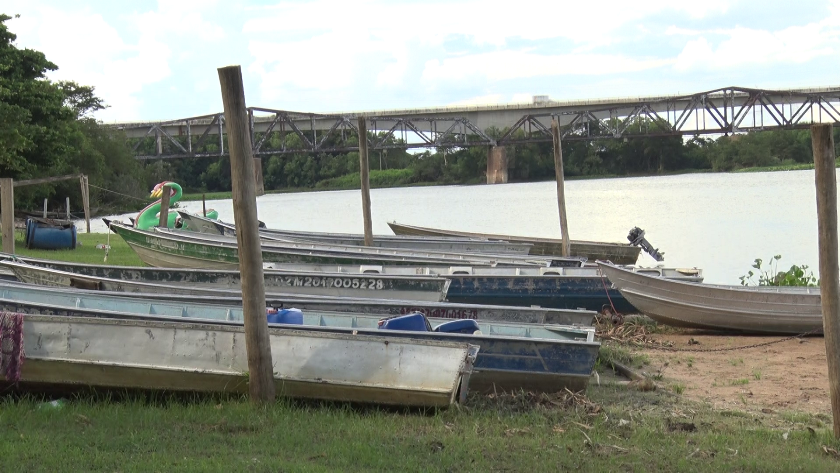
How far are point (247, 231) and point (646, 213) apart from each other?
4845 centimetres

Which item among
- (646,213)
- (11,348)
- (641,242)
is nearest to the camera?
(11,348)

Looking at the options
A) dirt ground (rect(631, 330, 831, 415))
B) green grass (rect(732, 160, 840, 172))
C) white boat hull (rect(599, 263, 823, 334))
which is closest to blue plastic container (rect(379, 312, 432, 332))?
dirt ground (rect(631, 330, 831, 415))

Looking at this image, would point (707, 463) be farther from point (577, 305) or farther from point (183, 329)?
point (577, 305)

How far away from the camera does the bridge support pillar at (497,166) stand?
9388 centimetres

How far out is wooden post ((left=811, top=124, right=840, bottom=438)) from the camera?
8219mm

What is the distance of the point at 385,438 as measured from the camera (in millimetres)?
7723

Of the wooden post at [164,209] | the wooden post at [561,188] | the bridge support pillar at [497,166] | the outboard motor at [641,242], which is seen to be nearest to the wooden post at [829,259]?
the wooden post at [561,188]

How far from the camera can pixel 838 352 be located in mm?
8242

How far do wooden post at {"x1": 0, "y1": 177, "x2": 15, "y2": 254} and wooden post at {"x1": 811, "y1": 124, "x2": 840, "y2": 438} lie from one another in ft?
44.2

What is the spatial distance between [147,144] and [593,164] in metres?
46.5

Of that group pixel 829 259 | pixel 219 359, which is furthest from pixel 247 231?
pixel 829 259

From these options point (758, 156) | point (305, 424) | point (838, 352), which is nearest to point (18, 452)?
point (305, 424)

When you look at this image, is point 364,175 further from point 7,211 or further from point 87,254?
point 87,254

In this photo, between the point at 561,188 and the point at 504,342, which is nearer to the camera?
the point at 504,342
